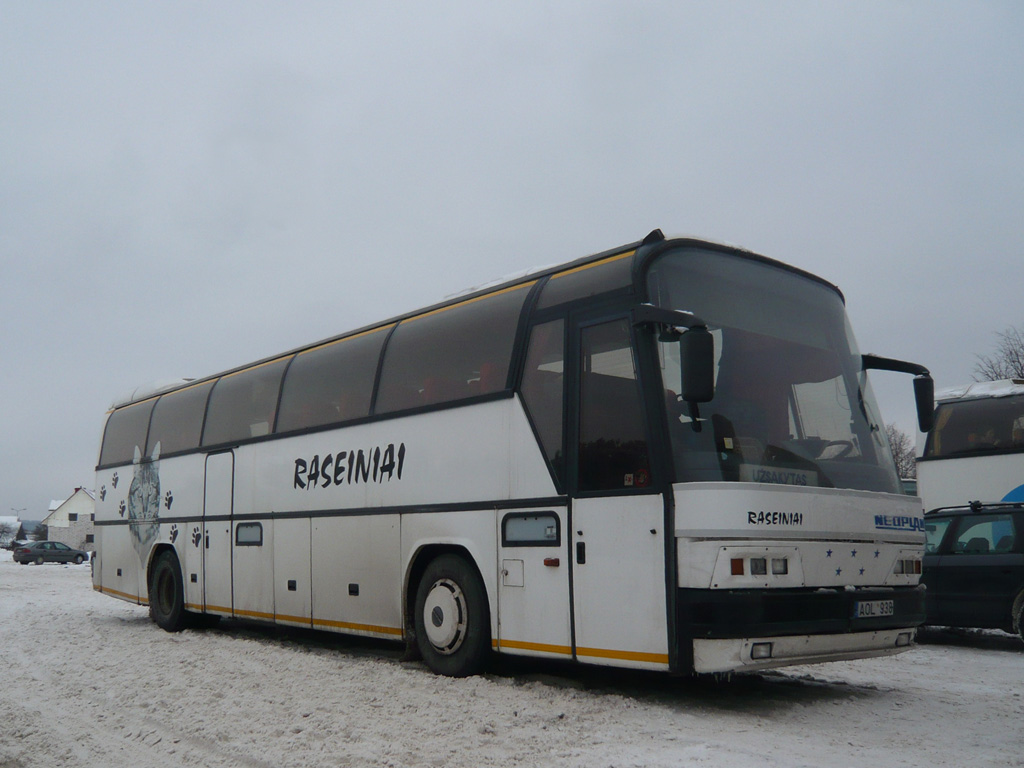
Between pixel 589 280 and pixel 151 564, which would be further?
pixel 151 564

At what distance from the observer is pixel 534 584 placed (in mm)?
7723

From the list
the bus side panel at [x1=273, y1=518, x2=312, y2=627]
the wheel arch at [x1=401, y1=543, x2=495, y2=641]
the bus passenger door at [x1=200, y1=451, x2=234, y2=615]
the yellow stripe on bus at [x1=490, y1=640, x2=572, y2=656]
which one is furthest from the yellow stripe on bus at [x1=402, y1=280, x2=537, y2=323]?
the bus passenger door at [x1=200, y1=451, x2=234, y2=615]

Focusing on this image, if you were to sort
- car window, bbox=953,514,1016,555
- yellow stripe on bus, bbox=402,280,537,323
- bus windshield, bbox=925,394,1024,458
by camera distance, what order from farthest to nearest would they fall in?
bus windshield, bbox=925,394,1024,458 → car window, bbox=953,514,1016,555 → yellow stripe on bus, bbox=402,280,537,323

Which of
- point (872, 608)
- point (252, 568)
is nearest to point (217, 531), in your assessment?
point (252, 568)

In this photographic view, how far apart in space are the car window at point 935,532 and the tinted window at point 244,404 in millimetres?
8225

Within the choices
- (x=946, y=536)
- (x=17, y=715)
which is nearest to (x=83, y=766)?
(x=17, y=715)

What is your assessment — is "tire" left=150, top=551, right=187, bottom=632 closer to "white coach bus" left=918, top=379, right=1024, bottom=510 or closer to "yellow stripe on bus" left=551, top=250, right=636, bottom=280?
"yellow stripe on bus" left=551, top=250, right=636, bottom=280

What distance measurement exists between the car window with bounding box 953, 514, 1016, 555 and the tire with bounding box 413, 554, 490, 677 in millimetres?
6759

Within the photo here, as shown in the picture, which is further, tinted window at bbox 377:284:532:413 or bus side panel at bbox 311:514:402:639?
bus side panel at bbox 311:514:402:639

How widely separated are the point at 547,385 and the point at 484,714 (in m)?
2.56

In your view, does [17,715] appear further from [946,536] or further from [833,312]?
[946,536]

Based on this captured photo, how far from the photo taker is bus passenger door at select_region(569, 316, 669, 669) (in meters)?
6.75

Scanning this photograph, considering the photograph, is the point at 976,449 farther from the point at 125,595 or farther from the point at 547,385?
the point at 125,595

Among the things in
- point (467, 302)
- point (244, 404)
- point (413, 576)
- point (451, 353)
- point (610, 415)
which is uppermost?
point (467, 302)
